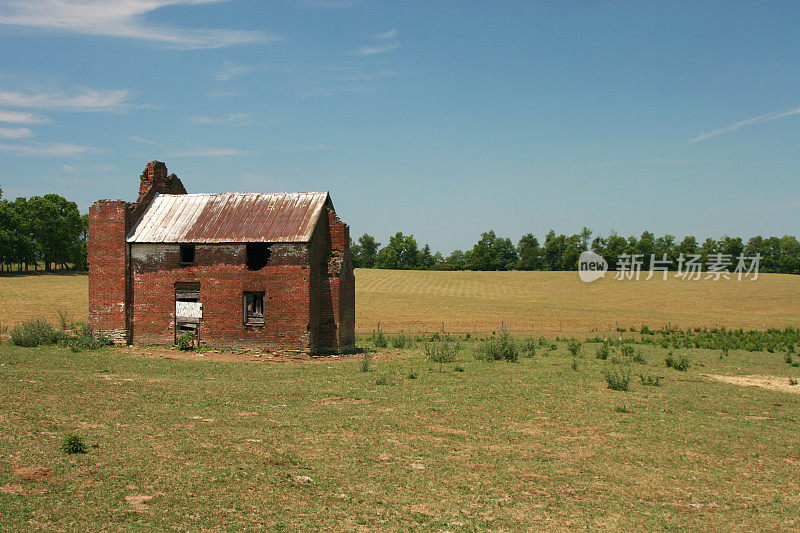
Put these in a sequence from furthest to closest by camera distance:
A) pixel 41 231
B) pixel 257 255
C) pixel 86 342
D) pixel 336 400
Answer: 1. pixel 41 231
2. pixel 257 255
3. pixel 86 342
4. pixel 336 400

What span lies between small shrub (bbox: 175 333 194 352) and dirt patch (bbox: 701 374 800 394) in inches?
787

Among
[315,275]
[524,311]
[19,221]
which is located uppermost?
[19,221]

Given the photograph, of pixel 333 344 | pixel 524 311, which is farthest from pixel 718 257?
pixel 333 344

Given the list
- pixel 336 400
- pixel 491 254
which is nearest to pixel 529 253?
pixel 491 254

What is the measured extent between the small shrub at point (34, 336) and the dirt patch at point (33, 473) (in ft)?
63.7

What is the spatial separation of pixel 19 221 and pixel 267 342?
75449mm

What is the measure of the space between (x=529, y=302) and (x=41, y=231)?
68.6 m

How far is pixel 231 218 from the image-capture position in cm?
2677

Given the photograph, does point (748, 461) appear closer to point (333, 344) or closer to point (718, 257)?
point (333, 344)

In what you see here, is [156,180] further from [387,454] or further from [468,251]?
[468,251]

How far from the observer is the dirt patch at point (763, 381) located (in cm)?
1925

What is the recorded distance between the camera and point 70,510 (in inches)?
279

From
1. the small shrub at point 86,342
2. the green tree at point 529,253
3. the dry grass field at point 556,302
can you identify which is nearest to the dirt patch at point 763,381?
the dry grass field at point 556,302

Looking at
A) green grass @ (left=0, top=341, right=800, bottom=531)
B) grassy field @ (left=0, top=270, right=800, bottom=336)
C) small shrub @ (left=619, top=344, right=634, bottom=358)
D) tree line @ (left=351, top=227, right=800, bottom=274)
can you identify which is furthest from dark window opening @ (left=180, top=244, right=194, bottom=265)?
tree line @ (left=351, top=227, right=800, bottom=274)
